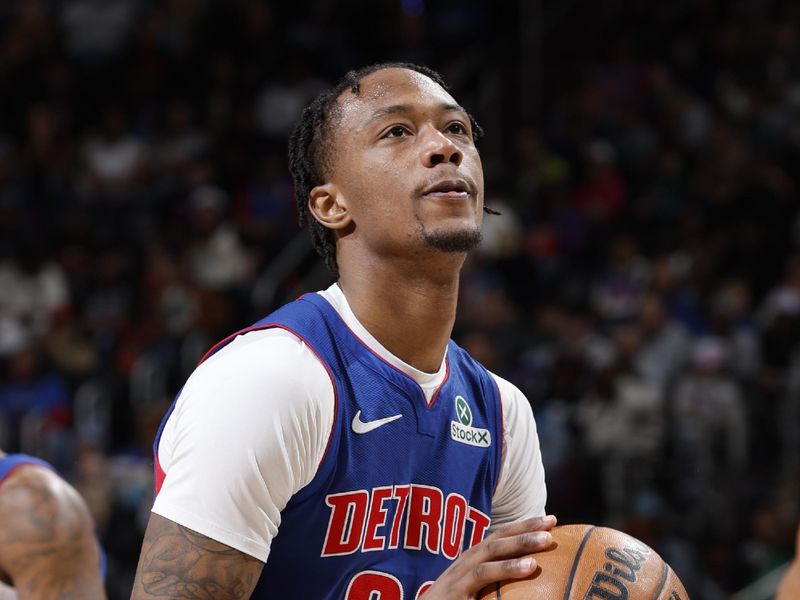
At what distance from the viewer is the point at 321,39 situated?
12.1m

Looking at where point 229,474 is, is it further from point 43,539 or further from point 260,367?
point 43,539

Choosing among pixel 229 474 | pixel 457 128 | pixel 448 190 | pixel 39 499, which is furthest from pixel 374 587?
pixel 457 128

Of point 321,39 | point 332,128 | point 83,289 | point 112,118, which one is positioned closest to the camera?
point 332,128

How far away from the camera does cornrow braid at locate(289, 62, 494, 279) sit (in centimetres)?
314

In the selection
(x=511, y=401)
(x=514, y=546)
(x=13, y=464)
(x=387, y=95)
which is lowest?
(x=514, y=546)

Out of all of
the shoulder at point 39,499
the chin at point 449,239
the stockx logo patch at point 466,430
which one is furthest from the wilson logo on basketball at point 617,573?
the shoulder at point 39,499

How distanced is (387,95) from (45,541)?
150 cm

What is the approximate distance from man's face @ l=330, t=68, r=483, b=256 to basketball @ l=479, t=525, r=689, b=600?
0.78 metres

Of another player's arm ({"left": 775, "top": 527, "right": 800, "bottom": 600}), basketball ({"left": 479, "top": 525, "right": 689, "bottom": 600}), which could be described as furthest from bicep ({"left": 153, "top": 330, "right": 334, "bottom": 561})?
another player's arm ({"left": 775, "top": 527, "right": 800, "bottom": 600})

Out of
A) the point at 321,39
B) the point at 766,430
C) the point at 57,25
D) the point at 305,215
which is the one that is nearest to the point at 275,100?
the point at 321,39

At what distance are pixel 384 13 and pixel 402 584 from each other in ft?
33.4

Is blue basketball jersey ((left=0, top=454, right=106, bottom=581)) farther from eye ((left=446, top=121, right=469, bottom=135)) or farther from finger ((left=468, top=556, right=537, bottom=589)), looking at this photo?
eye ((left=446, top=121, right=469, bottom=135))

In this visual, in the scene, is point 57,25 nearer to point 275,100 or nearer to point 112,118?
point 112,118

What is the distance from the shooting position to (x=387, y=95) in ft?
9.96
